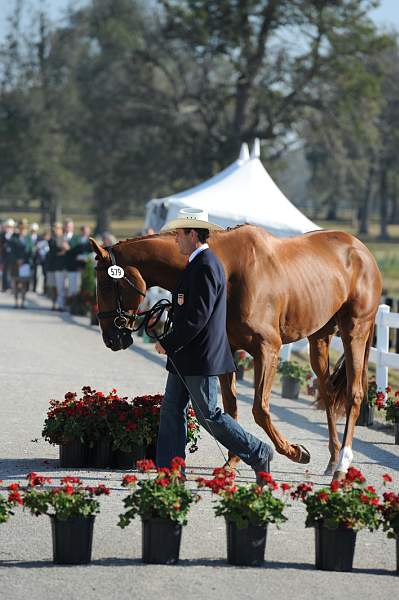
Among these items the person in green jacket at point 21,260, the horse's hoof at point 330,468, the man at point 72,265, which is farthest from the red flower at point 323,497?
the person in green jacket at point 21,260

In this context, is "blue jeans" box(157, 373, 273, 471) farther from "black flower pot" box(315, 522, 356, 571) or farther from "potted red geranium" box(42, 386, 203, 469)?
"black flower pot" box(315, 522, 356, 571)

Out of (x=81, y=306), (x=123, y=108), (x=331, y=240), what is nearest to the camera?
(x=331, y=240)

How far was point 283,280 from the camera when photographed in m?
9.09

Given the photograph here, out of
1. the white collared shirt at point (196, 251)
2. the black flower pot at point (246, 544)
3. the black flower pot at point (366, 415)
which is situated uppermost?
the white collared shirt at point (196, 251)

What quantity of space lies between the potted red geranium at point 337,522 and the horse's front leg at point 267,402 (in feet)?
6.19

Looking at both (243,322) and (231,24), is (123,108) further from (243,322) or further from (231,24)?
(243,322)

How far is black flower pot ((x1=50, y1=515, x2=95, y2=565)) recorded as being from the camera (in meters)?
6.47

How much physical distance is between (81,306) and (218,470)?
20126mm

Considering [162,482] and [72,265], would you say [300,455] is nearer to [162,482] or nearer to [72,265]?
[162,482]

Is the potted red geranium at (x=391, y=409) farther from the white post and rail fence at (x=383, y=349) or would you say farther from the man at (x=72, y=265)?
the man at (x=72, y=265)

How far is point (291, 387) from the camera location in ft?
48.6

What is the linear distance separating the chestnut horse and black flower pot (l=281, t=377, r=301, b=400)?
4513 mm

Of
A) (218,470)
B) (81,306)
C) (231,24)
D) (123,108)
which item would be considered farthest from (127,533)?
(123,108)

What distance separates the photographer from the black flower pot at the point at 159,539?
6.52 m
